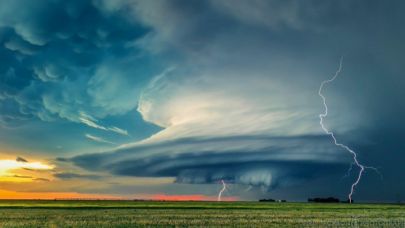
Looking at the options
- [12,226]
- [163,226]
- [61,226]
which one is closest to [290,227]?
[163,226]

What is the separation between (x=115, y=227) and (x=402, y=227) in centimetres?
3467

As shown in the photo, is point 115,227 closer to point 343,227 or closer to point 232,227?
point 232,227

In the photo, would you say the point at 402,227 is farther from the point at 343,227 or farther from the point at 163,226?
the point at 163,226

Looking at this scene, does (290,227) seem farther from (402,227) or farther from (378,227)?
(402,227)

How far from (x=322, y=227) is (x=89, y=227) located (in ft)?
88.4

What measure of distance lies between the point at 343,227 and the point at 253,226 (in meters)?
10.9

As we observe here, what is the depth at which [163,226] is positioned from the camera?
3516 cm

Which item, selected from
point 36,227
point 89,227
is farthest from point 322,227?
point 36,227

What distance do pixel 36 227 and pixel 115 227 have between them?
29.0 ft

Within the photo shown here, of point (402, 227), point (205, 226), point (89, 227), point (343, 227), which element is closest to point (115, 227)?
point (89, 227)

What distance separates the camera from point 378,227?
36.8 metres

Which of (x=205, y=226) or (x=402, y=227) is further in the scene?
(x=402, y=227)

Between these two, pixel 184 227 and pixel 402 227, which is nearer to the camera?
pixel 184 227

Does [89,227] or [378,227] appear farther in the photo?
[378,227]
